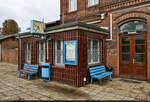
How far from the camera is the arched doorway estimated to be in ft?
20.3

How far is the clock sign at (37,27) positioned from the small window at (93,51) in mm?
2854

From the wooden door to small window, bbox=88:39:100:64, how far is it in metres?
1.55

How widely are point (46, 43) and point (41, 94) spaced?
10.7ft

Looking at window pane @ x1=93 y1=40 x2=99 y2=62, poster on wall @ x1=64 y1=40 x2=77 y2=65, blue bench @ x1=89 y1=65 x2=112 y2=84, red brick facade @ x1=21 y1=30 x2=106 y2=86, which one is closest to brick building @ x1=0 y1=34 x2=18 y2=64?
red brick facade @ x1=21 y1=30 x2=106 y2=86

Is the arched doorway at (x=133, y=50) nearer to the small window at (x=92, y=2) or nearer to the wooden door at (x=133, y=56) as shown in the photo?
the wooden door at (x=133, y=56)

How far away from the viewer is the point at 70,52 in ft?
17.9

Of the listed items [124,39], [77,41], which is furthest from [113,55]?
[77,41]

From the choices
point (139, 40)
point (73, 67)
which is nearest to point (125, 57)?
point (139, 40)

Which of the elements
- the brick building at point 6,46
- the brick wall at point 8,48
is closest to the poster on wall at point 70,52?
the brick wall at point 8,48

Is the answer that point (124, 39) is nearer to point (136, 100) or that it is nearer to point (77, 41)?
point (77, 41)

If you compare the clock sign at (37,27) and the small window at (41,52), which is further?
the small window at (41,52)

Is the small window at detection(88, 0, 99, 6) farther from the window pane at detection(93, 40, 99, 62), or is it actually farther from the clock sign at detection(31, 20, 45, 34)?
the clock sign at detection(31, 20, 45, 34)

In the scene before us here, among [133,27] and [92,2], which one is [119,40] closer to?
[133,27]

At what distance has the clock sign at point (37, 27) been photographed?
229 inches
